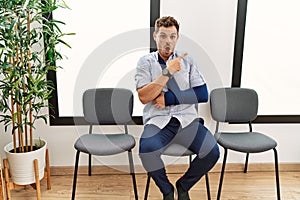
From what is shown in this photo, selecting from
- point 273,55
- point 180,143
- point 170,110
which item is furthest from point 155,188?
point 273,55

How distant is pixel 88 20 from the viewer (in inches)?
100

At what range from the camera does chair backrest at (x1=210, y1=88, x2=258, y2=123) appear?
2.53m

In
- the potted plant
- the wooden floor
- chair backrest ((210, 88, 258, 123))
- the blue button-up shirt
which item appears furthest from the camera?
chair backrest ((210, 88, 258, 123))

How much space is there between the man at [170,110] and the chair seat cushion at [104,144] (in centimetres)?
15

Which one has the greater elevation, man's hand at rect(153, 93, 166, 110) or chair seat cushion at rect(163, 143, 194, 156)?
man's hand at rect(153, 93, 166, 110)

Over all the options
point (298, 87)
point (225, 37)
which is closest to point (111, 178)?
point (225, 37)

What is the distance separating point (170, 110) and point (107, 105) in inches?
21.3

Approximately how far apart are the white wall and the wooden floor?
5.9 inches

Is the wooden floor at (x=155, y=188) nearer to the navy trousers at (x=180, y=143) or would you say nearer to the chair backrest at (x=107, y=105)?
the navy trousers at (x=180, y=143)

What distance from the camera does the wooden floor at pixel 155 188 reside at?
2416mm

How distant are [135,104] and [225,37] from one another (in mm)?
945

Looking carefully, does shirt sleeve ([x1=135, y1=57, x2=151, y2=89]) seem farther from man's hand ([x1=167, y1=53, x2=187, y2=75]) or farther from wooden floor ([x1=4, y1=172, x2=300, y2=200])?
wooden floor ([x1=4, y1=172, x2=300, y2=200])

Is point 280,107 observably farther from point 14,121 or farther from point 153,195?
point 14,121

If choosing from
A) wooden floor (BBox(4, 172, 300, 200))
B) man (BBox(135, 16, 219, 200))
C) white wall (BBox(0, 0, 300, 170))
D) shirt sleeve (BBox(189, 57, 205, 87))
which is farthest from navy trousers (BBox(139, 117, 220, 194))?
white wall (BBox(0, 0, 300, 170))
